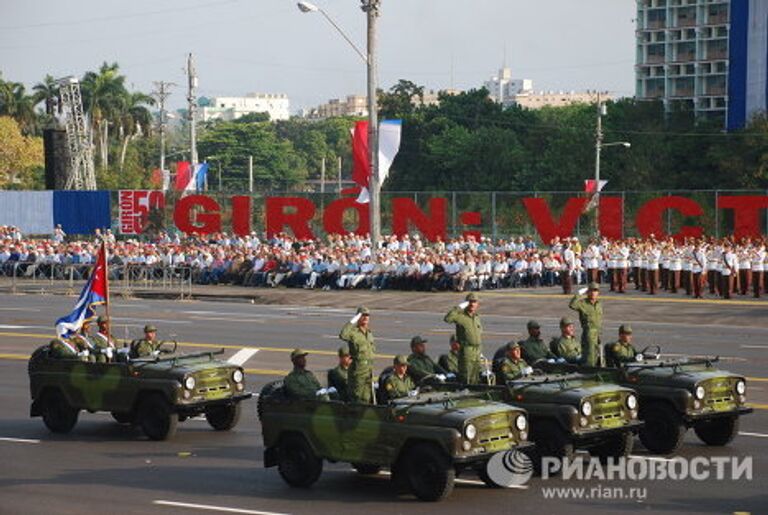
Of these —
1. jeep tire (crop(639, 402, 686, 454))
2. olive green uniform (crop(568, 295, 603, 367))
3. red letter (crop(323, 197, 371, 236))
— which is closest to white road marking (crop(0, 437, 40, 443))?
olive green uniform (crop(568, 295, 603, 367))

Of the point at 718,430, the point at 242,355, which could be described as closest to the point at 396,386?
the point at 718,430

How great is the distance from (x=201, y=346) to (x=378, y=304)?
40.0 ft

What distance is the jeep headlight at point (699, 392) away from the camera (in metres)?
17.6

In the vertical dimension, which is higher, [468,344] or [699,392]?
[468,344]

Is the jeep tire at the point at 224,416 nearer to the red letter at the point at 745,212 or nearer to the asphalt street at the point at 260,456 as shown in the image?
the asphalt street at the point at 260,456

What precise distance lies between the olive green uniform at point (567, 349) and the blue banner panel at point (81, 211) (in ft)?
158

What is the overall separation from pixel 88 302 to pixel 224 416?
3.32 metres

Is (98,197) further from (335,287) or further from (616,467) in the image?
(616,467)

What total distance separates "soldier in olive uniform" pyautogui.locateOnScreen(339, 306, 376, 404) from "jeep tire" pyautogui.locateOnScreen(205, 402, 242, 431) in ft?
13.3

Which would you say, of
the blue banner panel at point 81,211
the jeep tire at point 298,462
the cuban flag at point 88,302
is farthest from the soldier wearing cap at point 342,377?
the blue banner panel at point 81,211

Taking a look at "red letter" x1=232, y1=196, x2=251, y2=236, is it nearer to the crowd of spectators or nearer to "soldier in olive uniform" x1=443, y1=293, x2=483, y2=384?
the crowd of spectators

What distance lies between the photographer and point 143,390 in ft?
66.3

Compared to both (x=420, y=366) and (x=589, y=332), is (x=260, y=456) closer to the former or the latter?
(x=420, y=366)

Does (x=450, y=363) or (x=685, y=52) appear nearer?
(x=450, y=363)
